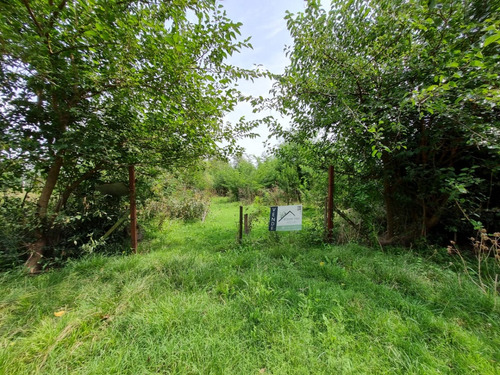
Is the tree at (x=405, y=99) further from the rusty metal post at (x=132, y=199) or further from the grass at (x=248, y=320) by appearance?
the rusty metal post at (x=132, y=199)

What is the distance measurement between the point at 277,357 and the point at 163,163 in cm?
349

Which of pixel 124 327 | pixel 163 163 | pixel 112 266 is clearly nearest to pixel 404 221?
pixel 124 327

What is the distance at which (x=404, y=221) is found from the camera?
3684 mm

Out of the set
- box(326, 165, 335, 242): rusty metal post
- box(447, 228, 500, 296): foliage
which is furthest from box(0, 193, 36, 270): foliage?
box(447, 228, 500, 296): foliage

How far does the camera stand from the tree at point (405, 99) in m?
2.15

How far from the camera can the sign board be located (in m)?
3.56

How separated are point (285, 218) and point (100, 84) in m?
3.75

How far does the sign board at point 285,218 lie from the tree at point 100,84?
2010 mm

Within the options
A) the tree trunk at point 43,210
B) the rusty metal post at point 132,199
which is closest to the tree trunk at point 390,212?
the rusty metal post at point 132,199

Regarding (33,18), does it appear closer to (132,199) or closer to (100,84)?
(100,84)

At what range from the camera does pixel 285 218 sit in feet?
11.8

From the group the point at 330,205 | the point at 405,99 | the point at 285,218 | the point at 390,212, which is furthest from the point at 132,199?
the point at 390,212

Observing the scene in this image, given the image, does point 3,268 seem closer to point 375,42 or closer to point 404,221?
point 375,42

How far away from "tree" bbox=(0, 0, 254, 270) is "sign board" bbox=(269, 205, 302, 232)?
2.01m
